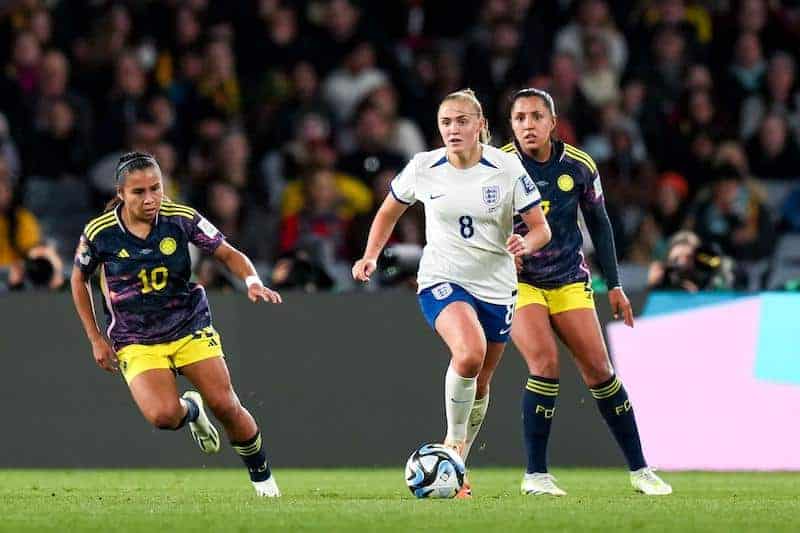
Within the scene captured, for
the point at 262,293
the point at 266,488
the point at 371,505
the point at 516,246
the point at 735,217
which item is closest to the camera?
the point at 371,505

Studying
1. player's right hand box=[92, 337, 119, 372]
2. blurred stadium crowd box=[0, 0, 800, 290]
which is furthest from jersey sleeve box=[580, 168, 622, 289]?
blurred stadium crowd box=[0, 0, 800, 290]

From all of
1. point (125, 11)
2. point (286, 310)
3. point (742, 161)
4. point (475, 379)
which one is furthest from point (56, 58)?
point (475, 379)

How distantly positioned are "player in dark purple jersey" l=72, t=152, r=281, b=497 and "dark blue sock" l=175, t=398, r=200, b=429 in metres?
0.08

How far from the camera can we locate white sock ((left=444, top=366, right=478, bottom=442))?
8633 millimetres

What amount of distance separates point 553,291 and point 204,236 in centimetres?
182

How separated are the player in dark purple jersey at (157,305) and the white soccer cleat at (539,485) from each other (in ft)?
4.37

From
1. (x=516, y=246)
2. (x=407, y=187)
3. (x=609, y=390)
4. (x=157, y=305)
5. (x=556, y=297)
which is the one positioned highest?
(x=407, y=187)

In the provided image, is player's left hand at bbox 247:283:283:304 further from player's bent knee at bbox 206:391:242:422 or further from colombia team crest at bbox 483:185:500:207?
colombia team crest at bbox 483:185:500:207

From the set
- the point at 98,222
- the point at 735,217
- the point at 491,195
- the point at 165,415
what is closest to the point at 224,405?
the point at 165,415

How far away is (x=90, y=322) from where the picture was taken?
8.94 m

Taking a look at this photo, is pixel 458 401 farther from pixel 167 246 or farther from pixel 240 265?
pixel 167 246

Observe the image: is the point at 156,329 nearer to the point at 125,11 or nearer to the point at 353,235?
the point at 353,235

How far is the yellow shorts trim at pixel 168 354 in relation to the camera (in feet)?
29.5

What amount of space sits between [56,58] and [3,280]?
8.62 ft
